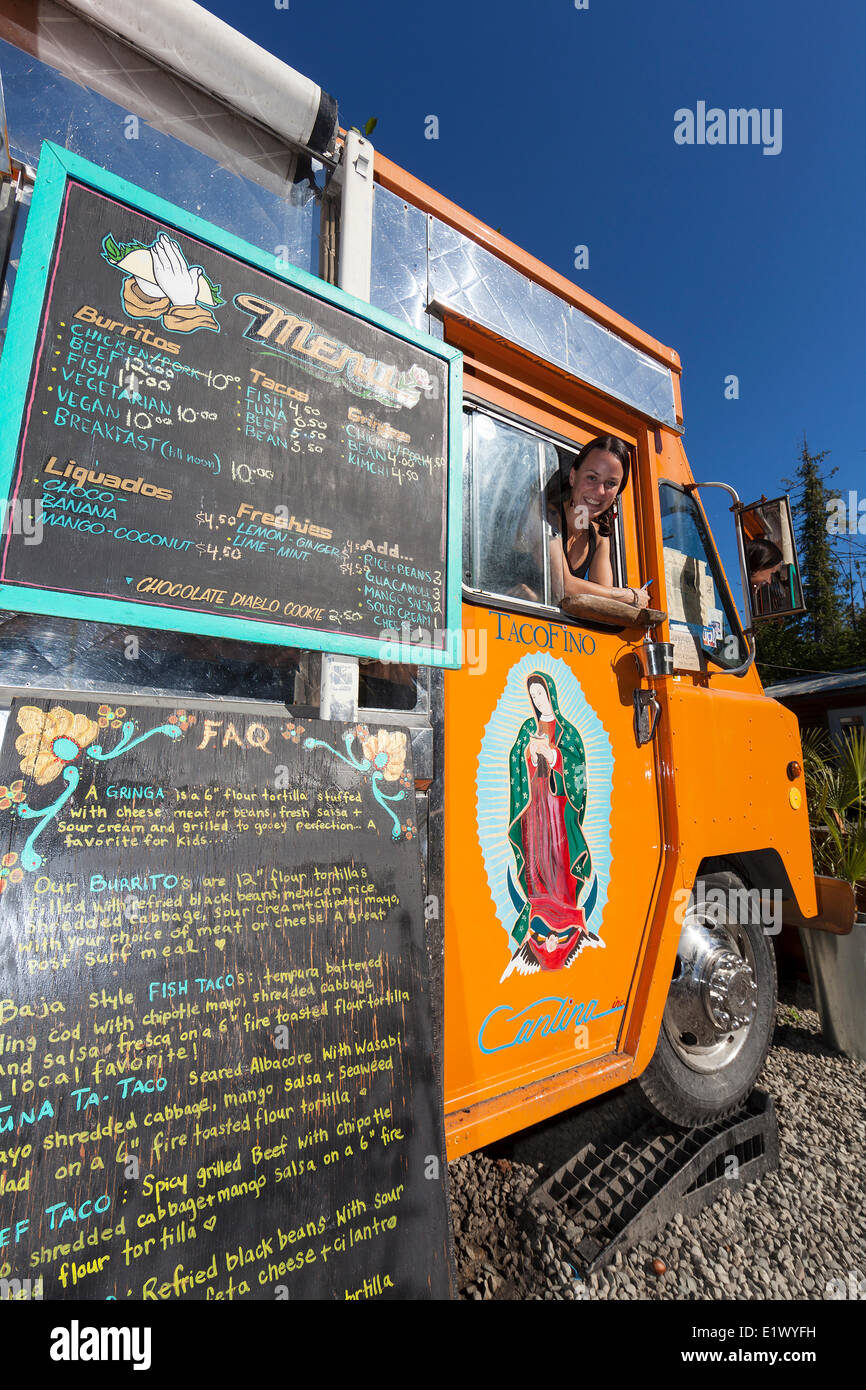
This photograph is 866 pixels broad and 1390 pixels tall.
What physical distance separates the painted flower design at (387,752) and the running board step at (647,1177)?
1.77 metres

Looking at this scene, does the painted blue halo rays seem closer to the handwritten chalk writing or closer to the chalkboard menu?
the chalkboard menu

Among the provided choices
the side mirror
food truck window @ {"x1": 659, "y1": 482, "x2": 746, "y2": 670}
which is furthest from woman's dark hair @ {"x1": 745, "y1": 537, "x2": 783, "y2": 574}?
food truck window @ {"x1": 659, "y1": 482, "x2": 746, "y2": 670}

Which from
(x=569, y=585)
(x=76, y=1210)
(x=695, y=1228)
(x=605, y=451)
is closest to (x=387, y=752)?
(x=76, y=1210)

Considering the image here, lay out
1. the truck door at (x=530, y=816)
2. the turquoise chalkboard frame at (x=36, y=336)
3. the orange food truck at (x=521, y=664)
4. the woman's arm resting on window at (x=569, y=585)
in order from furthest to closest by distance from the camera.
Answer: the woman's arm resting on window at (x=569, y=585) → the truck door at (x=530, y=816) → the orange food truck at (x=521, y=664) → the turquoise chalkboard frame at (x=36, y=336)

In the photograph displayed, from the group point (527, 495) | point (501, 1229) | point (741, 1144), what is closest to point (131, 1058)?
point (501, 1229)

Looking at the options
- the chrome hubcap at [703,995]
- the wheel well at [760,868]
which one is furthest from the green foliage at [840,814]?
the chrome hubcap at [703,995]

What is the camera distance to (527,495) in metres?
2.31

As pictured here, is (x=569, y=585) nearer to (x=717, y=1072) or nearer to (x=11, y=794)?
(x=11, y=794)

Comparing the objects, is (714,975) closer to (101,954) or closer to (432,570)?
(432,570)

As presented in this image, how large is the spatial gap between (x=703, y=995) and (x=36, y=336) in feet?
9.92

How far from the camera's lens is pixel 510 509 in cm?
224

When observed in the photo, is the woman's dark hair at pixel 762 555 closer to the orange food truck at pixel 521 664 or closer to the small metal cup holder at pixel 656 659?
the orange food truck at pixel 521 664

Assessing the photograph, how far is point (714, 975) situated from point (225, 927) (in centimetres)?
215

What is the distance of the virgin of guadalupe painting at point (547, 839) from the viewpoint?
194 centimetres
